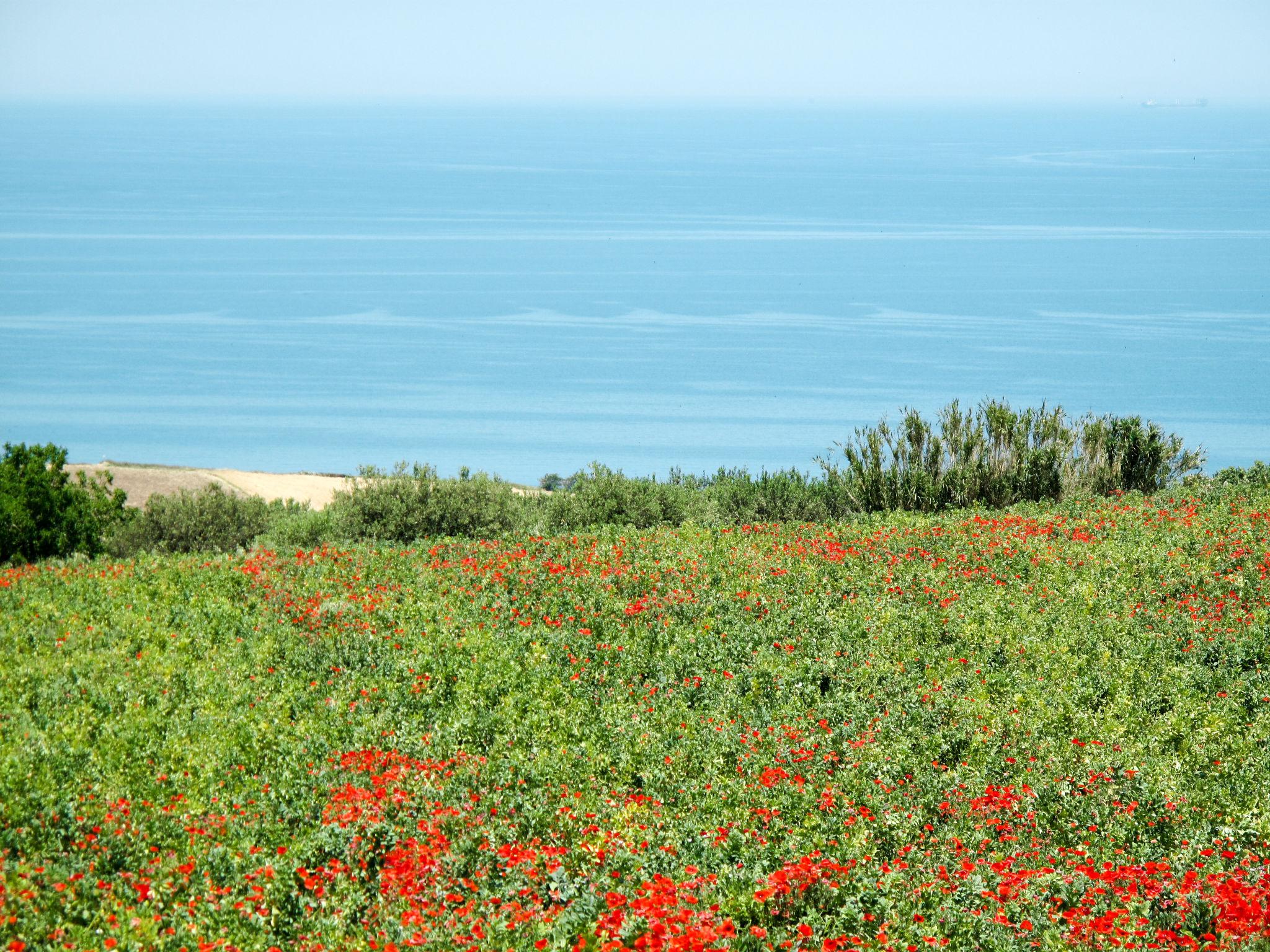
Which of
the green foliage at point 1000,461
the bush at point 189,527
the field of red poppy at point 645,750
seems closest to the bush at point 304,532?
the bush at point 189,527

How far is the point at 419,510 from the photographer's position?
23.6m

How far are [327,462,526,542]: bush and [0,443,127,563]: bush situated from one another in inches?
197

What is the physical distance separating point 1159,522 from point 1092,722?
30.7ft

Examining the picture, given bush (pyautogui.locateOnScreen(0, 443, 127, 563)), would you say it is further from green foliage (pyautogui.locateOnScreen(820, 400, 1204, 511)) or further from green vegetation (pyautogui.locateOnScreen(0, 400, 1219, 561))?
green foliage (pyautogui.locateOnScreen(820, 400, 1204, 511))

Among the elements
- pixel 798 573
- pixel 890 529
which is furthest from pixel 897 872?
pixel 890 529

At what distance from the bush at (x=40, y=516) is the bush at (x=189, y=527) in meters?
0.70

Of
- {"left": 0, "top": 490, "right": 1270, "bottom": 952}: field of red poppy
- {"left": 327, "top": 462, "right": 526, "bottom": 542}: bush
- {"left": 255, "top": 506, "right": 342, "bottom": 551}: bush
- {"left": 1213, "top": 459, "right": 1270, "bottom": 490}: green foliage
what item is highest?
{"left": 1213, "top": 459, "right": 1270, "bottom": 490}: green foliage

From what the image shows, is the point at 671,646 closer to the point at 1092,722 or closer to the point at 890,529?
the point at 1092,722

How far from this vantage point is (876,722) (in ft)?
40.0

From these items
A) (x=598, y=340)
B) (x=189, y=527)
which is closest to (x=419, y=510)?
(x=189, y=527)

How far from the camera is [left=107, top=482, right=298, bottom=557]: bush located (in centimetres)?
2392

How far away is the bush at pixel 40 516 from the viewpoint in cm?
2291

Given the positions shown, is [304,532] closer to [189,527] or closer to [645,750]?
[189,527]

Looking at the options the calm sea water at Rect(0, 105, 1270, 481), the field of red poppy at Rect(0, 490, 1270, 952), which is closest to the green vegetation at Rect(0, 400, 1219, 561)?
the field of red poppy at Rect(0, 490, 1270, 952)
